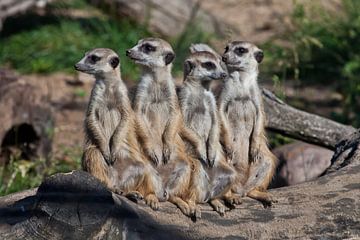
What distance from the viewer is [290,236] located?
182 inches

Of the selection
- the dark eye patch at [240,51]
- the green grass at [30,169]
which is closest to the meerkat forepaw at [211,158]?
the dark eye patch at [240,51]

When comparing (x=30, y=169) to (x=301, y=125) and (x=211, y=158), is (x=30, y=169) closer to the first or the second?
(x=301, y=125)

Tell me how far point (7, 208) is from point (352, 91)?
4909 mm

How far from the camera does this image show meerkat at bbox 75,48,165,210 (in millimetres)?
5039

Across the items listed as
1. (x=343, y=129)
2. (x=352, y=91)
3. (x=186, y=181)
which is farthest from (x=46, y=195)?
(x=352, y=91)

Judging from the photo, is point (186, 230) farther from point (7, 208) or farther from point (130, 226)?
point (7, 208)

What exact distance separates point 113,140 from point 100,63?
51 cm

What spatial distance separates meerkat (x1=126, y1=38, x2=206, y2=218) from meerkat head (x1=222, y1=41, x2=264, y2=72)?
361 mm

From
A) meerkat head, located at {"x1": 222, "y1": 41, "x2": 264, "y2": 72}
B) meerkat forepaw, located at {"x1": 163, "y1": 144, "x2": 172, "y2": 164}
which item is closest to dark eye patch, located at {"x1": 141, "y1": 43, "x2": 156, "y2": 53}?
meerkat head, located at {"x1": 222, "y1": 41, "x2": 264, "y2": 72}

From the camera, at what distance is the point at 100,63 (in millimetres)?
5543

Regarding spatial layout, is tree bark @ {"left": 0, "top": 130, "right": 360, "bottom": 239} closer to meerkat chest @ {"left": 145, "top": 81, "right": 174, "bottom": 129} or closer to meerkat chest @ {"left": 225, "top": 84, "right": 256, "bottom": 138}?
meerkat chest @ {"left": 225, "top": 84, "right": 256, "bottom": 138}

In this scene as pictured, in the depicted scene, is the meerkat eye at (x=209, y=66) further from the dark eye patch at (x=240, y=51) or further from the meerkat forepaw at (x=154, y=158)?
the meerkat forepaw at (x=154, y=158)

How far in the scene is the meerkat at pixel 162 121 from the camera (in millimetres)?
5117

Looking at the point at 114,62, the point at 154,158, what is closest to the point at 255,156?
the point at 154,158
